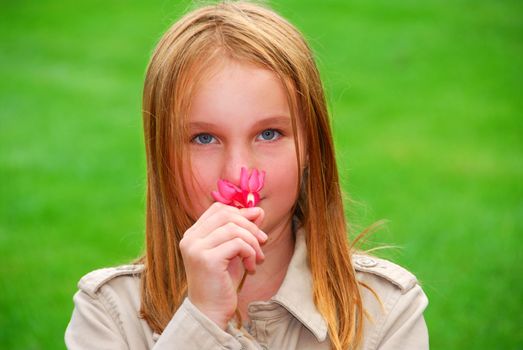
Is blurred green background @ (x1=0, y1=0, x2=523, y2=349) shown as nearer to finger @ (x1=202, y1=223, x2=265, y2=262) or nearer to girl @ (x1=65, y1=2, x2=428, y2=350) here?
girl @ (x1=65, y1=2, x2=428, y2=350)

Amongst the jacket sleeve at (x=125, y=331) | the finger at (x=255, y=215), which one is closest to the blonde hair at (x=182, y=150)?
the jacket sleeve at (x=125, y=331)

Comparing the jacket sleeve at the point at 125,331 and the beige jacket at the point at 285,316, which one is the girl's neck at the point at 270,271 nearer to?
the beige jacket at the point at 285,316

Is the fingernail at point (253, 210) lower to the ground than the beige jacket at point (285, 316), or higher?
higher

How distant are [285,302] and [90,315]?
2.11ft

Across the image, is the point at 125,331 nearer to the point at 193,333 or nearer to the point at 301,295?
the point at 193,333

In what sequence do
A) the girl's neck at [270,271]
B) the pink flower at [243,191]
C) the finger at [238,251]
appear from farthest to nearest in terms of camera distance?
the girl's neck at [270,271] → the pink flower at [243,191] → the finger at [238,251]

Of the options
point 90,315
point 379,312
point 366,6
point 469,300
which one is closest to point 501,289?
point 469,300

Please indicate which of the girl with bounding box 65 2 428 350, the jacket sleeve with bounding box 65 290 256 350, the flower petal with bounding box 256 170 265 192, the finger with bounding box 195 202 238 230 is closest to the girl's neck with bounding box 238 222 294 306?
the girl with bounding box 65 2 428 350

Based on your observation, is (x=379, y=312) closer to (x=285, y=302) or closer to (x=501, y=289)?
(x=285, y=302)

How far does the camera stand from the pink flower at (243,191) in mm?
2771

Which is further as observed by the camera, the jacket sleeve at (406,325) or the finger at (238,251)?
the jacket sleeve at (406,325)

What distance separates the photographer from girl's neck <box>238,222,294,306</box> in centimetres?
321

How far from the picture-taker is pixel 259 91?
9.55 feet

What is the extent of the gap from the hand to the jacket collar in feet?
1.06
